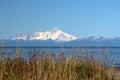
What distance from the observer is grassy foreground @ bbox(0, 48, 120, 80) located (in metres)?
10.7

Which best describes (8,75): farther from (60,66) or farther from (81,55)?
(81,55)

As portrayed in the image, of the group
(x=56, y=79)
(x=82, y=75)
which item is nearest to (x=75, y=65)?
(x=82, y=75)

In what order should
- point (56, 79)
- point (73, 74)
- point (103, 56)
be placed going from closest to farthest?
point (56, 79) → point (73, 74) → point (103, 56)

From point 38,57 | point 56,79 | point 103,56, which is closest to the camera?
point 56,79

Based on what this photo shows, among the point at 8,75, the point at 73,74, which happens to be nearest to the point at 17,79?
the point at 8,75

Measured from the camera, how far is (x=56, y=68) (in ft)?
39.8

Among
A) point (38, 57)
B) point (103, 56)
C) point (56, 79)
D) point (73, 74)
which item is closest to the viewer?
point (56, 79)

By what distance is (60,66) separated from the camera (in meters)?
11.9

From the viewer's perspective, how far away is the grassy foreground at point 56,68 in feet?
35.2

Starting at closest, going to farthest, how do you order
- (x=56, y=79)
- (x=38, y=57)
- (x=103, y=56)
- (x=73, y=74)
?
(x=56, y=79) < (x=73, y=74) < (x=38, y=57) < (x=103, y=56)

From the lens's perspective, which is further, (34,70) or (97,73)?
A: (97,73)

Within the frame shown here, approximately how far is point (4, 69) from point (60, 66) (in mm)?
2001

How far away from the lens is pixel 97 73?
1262 centimetres

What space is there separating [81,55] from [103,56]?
83cm
